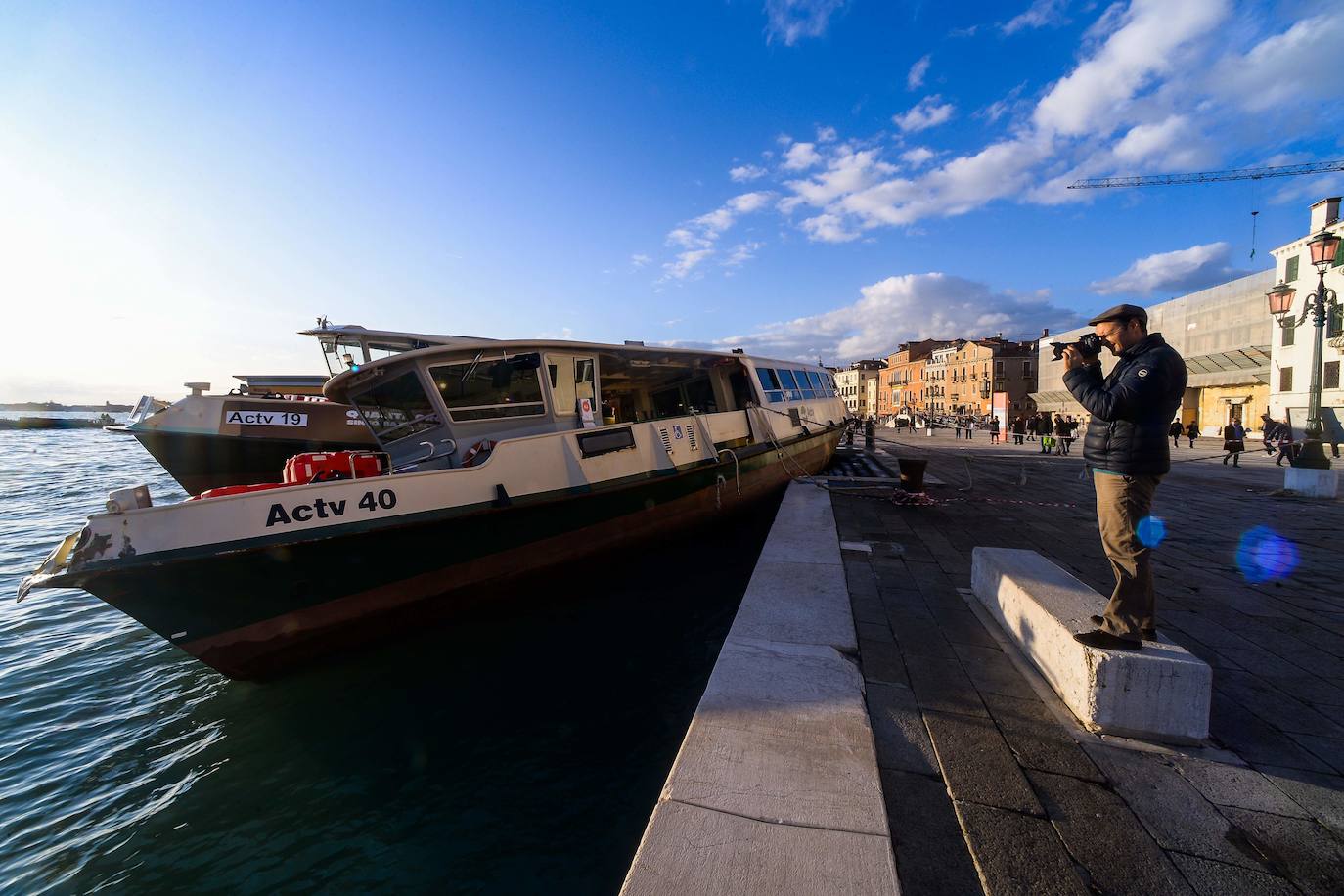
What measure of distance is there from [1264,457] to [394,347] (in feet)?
87.5

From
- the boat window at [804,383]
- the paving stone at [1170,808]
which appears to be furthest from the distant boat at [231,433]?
the paving stone at [1170,808]

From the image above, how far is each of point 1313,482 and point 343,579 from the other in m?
15.8

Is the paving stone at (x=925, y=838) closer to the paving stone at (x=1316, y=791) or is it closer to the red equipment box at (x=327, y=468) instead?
the paving stone at (x=1316, y=791)

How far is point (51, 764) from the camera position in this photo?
14.1 ft

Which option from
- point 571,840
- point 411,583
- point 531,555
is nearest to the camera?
point 571,840


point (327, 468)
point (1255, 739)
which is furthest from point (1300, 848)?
point (327, 468)

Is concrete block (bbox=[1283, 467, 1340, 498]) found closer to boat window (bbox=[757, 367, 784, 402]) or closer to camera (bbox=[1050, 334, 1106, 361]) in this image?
boat window (bbox=[757, 367, 784, 402])

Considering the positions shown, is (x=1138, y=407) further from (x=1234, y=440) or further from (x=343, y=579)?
(x=1234, y=440)

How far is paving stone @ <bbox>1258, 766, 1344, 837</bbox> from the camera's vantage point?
2129 millimetres

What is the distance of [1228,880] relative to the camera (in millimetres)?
1841

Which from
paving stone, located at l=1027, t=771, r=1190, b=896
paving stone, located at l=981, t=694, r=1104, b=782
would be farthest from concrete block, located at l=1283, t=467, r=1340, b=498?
paving stone, located at l=1027, t=771, r=1190, b=896

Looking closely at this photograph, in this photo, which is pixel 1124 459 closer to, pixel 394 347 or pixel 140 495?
pixel 140 495

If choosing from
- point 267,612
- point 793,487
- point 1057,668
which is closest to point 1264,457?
point 793,487

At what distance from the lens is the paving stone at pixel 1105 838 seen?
Answer: 1853mm
